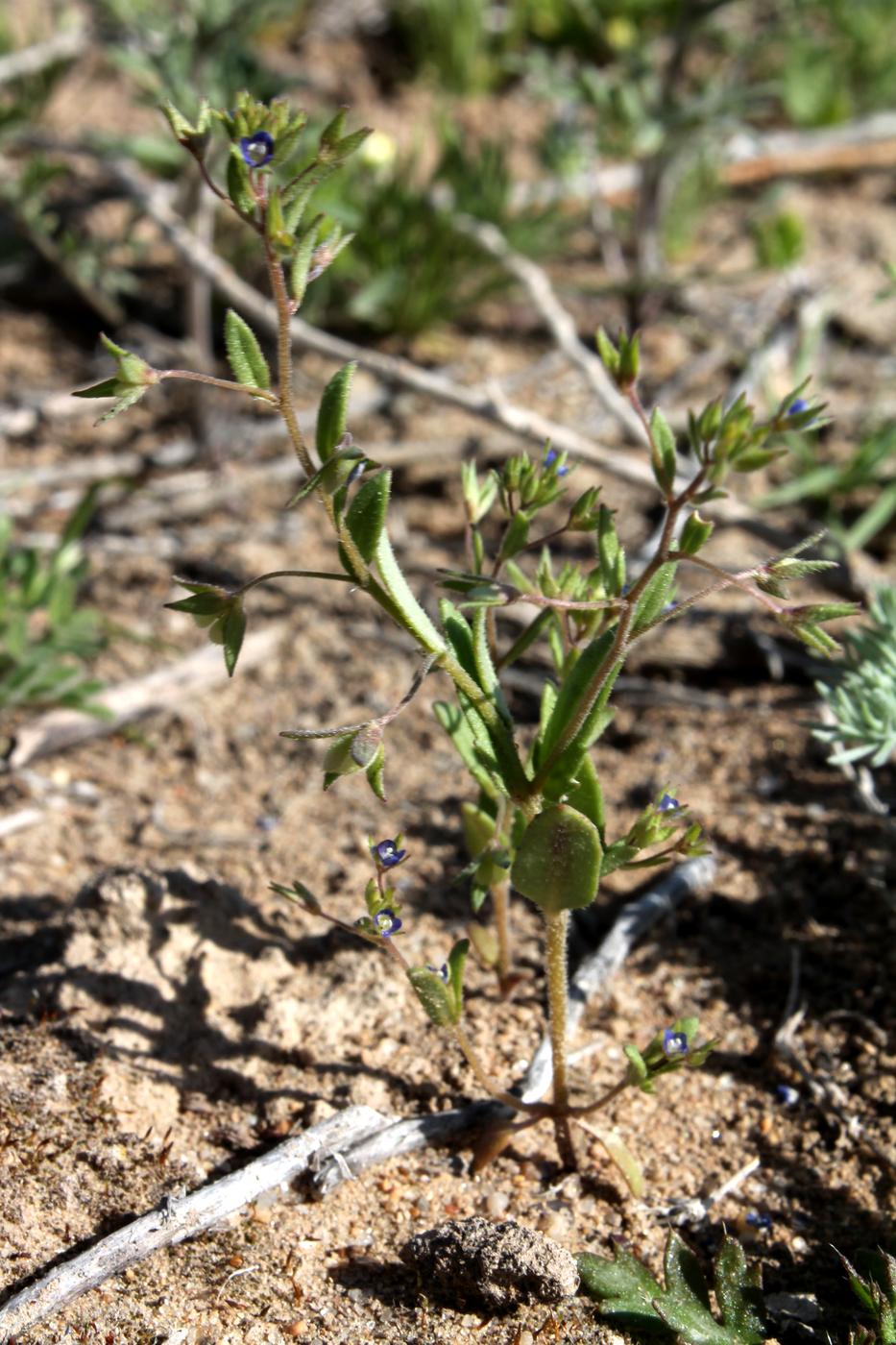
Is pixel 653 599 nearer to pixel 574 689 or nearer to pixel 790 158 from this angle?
pixel 574 689

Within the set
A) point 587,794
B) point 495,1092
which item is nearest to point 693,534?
point 587,794

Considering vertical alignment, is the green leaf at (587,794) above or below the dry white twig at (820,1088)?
above

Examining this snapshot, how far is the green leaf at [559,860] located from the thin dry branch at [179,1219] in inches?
21.4

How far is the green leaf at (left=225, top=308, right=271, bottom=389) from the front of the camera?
170 cm

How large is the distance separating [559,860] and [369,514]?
20.9 inches

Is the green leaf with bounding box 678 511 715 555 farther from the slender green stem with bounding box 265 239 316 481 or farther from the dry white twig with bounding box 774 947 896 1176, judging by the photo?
the dry white twig with bounding box 774 947 896 1176

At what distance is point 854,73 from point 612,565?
4.29 metres

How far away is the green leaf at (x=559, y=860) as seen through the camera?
173cm

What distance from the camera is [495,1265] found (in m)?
1.80

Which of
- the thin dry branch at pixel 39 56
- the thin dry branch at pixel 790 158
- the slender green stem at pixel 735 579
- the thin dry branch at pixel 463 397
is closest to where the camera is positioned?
the slender green stem at pixel 735 579

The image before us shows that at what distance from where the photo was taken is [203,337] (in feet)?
12.5

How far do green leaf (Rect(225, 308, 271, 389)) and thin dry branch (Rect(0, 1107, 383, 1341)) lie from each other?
1148mm

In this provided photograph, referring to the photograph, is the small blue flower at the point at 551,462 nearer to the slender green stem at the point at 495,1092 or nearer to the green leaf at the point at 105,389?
the green leaf at the point at 105,389

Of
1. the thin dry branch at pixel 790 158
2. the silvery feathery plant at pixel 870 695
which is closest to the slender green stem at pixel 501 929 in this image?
the silvery feathery plant at pixel 870 695
